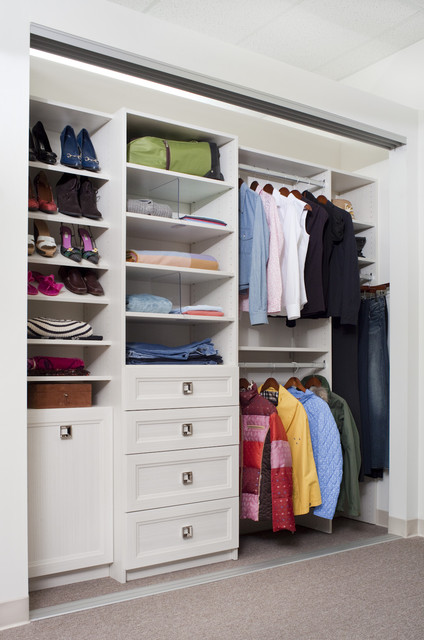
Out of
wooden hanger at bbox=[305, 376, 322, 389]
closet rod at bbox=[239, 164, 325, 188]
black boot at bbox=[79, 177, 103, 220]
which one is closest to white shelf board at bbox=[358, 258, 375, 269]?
closet rod at bbox=[239, 164, 325, 188]

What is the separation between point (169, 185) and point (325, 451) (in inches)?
68.9

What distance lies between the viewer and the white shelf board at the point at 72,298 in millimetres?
2932

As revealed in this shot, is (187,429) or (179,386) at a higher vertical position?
(179,386)

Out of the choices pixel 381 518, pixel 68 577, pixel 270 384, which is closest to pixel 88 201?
pixel 270 384

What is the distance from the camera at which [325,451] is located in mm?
3613

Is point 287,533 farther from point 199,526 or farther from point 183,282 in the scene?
point 183,282

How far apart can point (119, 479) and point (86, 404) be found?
394 millimetres

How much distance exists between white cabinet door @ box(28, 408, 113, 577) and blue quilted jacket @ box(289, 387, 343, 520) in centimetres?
124

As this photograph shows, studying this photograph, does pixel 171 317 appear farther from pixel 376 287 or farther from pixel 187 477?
pixel 376 287

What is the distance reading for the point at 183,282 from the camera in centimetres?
370

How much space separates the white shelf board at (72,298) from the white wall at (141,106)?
16.0 inches

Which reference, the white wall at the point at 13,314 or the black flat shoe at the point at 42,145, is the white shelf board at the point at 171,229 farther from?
the white wall at the point at 13,314

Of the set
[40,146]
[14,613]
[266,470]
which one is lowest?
[14,613]

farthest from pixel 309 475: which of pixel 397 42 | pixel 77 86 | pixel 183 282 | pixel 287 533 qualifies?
pixel 397 42
